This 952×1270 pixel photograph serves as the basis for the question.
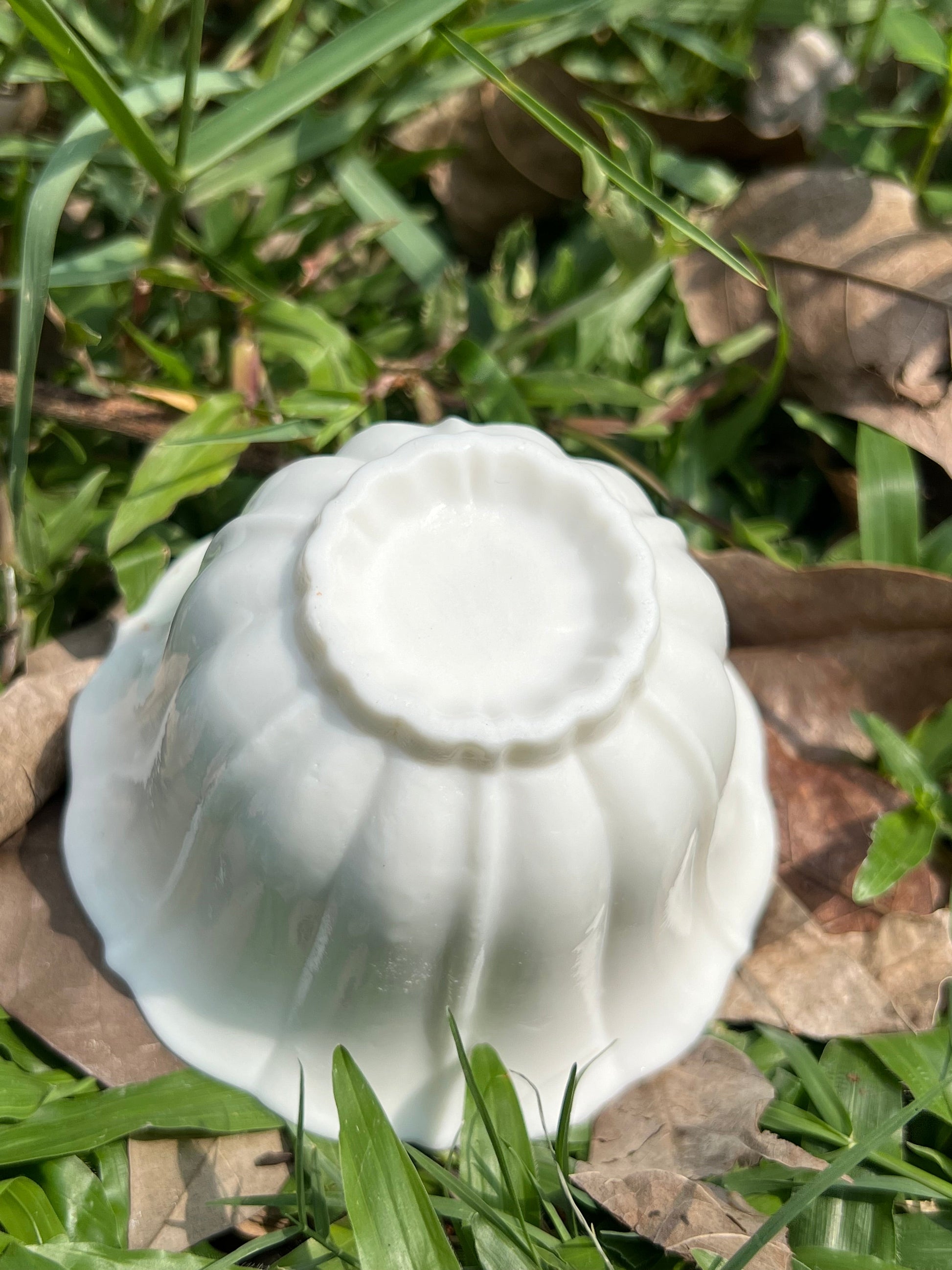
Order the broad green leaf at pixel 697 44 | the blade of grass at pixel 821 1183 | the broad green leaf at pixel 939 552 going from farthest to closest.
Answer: the broad green leaf at pixel 697 44 → the broad green leaf at pixel 939 552 → the blade of grass at pixel 821 1183

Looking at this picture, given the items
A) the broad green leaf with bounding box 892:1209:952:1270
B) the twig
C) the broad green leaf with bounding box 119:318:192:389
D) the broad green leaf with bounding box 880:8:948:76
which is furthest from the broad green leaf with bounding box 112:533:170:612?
the broad green leaf with bounding box 880:8:948:76

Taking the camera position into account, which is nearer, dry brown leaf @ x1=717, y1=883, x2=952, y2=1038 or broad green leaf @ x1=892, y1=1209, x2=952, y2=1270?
broad green leaf @ x1=892, y1=1209, x2=952, y2=1270

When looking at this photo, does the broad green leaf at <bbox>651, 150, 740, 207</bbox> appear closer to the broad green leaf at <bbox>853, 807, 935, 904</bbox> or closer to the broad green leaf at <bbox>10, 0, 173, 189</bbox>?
the broad green leaf at <bbox>10, 0, 173, 189</bbox>

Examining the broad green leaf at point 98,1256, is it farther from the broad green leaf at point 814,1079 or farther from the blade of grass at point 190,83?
the blade of grass at point 190,83

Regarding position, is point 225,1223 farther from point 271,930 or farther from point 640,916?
point 640,916

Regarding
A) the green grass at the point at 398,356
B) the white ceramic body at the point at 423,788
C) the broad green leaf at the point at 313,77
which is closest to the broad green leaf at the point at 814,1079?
the green grass at the point at 398,356
